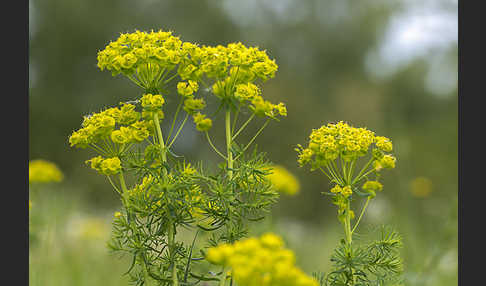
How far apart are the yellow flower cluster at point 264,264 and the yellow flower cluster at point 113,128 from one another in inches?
34.1

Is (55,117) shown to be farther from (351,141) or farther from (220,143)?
(351,141)

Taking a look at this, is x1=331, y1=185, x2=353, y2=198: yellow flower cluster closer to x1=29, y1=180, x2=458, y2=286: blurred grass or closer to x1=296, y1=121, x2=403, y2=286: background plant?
x1=296, y1=121, x2=403, y2=286: background plant

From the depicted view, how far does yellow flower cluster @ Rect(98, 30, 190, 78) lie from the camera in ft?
7.57

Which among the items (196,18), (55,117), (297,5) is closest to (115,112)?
(55,117)

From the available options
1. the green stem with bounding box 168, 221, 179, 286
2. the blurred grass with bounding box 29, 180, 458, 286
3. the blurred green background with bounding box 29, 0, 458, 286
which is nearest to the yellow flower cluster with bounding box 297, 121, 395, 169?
the green stem with bounding box 168, 221, 179, 286

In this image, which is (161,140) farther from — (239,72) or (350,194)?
(350,194)

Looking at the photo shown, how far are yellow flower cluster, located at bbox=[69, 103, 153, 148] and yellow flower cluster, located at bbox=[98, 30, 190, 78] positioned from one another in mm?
163

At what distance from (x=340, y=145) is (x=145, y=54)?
98cm

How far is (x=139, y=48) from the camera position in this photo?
7.74 feet

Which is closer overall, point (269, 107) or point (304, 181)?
point (269, 107)

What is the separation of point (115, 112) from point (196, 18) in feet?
53.8

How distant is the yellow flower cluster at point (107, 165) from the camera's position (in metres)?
2.32

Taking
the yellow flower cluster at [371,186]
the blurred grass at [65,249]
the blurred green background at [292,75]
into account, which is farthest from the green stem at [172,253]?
the blurred green background at [292,75]

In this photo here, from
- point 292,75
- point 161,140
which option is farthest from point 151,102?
point 292,75
